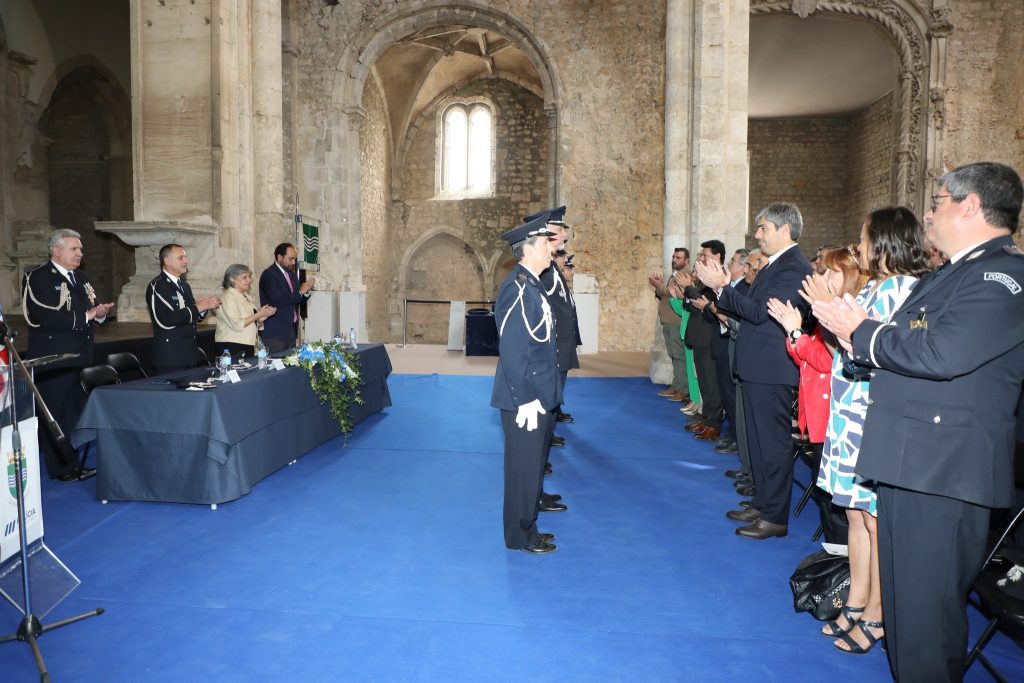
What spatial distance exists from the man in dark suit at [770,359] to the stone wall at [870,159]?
50.3 ft

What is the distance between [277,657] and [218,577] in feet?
2.63

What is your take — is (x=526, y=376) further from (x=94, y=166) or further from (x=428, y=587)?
(x=94, y=166)

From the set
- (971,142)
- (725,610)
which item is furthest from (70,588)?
(971,142)

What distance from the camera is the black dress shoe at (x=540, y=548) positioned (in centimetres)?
335

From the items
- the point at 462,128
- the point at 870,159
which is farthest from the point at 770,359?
the point at 870,159

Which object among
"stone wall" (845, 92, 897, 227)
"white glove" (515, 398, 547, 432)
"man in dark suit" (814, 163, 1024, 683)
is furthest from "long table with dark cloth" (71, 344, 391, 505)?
"stone wall" (845, 92, 897, 227)

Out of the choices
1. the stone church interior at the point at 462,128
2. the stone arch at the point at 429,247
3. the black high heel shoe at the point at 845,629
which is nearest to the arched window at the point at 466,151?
the stone church interior at the point at 462,128

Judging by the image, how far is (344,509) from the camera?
3.98 m

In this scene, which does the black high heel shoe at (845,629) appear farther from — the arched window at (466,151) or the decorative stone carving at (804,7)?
the arched window at (466,151)

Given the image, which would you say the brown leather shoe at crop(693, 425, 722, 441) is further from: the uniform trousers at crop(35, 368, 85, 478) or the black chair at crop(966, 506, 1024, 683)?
the uniform trousers at crop(35, 368, 85, 478)

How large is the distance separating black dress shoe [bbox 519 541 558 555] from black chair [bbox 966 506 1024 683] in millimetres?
1760

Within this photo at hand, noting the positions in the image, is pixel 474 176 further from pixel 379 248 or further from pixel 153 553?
pixel 153 553

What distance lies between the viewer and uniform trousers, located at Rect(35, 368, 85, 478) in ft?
14.6

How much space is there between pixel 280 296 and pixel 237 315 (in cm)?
A: 84
